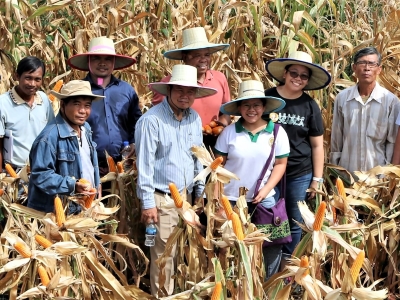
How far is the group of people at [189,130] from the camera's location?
11.7 ft

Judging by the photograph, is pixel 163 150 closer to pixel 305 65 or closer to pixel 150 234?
pixel 150 234

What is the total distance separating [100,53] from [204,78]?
2.33ft

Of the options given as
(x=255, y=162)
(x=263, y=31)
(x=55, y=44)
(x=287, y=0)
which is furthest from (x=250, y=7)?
(x=255, y=162)

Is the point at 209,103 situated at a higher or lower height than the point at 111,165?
higher

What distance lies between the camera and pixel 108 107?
4285 millimetres

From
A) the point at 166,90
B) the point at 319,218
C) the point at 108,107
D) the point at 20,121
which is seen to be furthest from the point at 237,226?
the point at 20,121

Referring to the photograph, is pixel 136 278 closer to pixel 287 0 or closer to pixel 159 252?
pixel 159 252

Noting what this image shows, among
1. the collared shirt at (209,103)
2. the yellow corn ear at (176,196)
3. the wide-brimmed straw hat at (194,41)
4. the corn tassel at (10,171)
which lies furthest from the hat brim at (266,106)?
the corn tassel at (10,171)

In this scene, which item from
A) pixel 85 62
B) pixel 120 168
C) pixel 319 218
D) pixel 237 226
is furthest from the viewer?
pixel 85 62

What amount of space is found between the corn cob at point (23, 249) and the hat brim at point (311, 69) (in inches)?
81.4

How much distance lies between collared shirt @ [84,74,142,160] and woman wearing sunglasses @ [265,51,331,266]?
0.94 metres

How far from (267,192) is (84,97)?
115cm

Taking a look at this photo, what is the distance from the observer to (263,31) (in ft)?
18.6

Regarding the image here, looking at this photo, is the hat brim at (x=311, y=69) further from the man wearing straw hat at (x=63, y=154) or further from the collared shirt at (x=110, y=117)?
the man wearing straw hat at (x=63, y=154)
